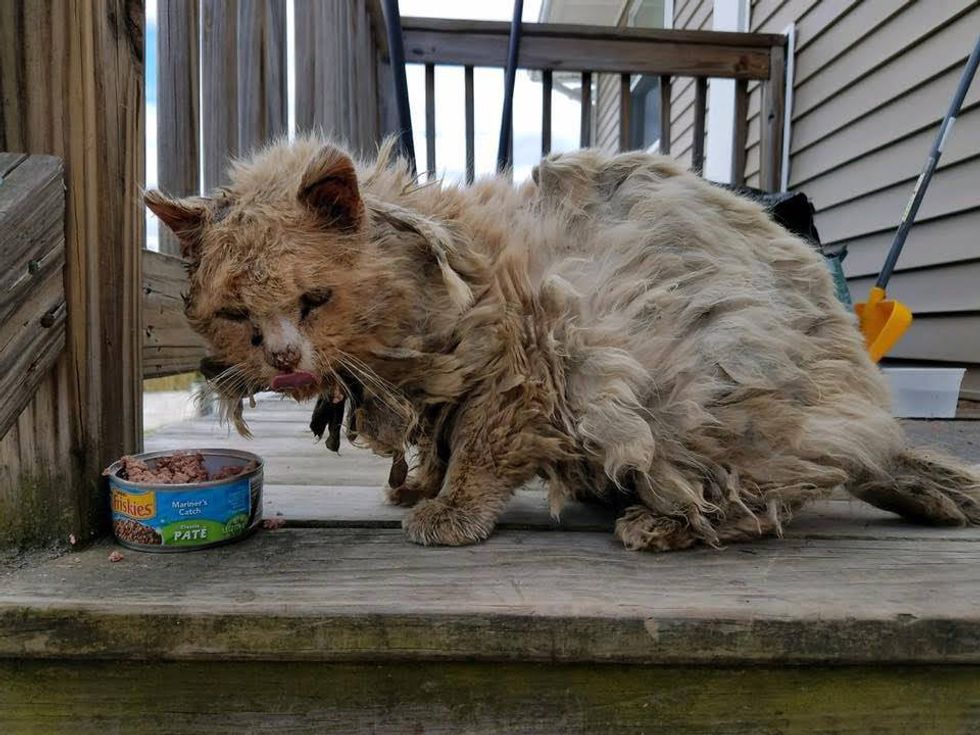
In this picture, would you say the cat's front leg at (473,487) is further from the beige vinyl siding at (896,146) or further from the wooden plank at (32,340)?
the beige vinyl siding at (896,146)

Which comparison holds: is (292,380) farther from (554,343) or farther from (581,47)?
(581,47)

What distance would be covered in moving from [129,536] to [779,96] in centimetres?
373

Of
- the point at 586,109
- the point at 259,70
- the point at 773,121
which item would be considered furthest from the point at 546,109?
the point at 259,70

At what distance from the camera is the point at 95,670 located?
32.6 inches

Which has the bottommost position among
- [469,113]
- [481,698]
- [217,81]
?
[481,698]

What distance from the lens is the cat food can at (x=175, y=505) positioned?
97 cm

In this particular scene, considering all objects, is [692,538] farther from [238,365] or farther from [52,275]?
[52,275]

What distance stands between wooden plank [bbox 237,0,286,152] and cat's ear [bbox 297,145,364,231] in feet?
→ 4.69

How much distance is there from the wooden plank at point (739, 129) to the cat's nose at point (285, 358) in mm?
3158

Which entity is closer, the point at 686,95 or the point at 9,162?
the point at 9,162

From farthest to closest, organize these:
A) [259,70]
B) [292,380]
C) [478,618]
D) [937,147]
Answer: [937,147] < [259,70] < [292,380] < [478,618]

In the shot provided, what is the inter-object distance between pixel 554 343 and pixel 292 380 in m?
0.40

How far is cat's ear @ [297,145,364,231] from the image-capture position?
906 millimetres

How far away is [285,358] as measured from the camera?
0.90 metres
